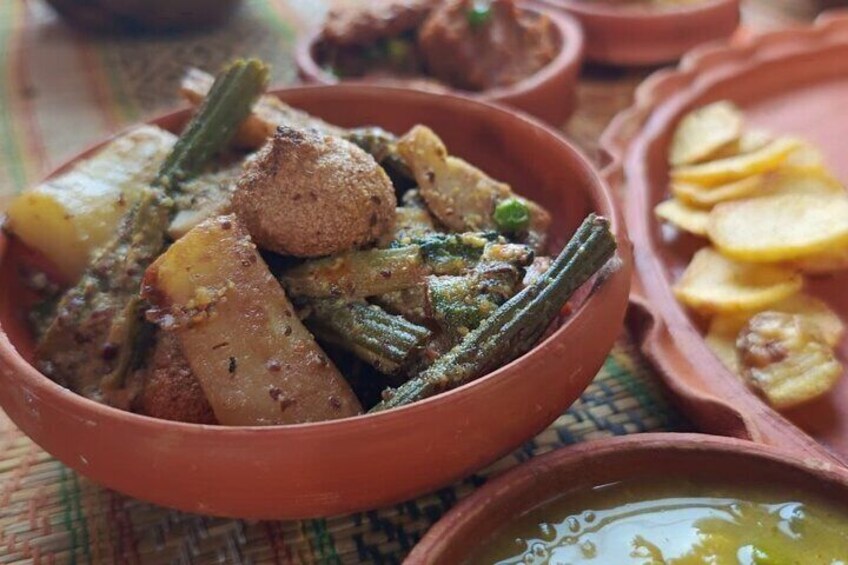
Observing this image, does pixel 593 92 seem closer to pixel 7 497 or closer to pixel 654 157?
Answer: pixel 654 157

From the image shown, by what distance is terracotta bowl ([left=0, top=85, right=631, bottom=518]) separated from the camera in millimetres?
1068

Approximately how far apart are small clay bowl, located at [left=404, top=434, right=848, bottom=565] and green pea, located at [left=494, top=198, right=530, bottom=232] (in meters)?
0.42

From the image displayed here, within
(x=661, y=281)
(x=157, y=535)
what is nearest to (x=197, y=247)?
(x=157, y=535)

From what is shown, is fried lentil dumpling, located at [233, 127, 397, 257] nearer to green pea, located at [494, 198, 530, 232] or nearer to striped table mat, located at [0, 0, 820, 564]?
green pea, located at [494, 198, 530, 232]

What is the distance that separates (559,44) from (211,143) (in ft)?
4.28

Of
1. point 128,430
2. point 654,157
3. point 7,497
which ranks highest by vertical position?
point 128,430

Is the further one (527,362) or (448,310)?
(448,310)

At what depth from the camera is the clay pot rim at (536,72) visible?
7.29ft

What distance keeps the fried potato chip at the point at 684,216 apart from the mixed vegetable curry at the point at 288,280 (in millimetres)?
447

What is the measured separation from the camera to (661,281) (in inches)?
65.9

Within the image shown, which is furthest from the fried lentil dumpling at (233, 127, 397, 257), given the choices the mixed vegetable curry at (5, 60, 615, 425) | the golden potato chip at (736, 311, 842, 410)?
the golden potato chip at (736, 311, 842, 410)

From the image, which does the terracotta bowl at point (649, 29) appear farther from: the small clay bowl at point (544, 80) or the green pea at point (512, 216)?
the green pea at point (512, 216)

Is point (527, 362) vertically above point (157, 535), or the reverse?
point (527, 362)

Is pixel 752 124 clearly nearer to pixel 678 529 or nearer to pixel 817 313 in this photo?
pixel 817 313
